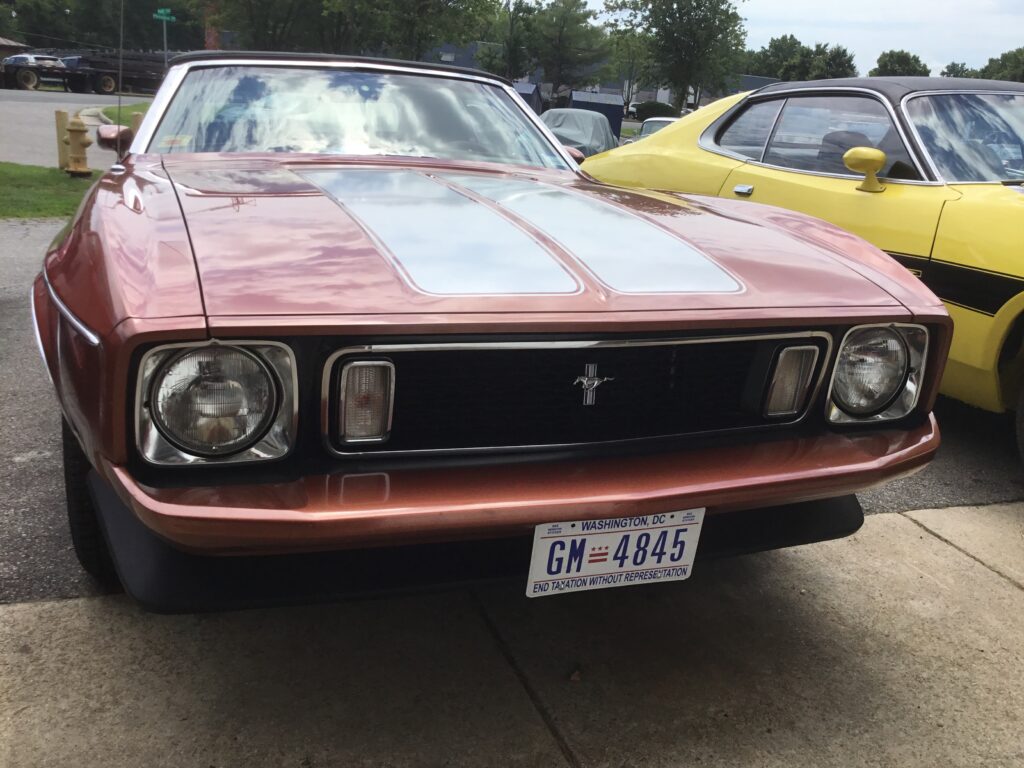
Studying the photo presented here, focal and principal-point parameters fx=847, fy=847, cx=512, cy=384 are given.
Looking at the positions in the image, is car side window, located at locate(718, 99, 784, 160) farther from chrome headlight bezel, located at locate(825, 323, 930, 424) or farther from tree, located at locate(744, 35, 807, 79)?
tree, located at locate(744, 35, 807, 79)

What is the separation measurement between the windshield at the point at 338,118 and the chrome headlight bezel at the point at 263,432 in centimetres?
139

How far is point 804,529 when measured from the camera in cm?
187

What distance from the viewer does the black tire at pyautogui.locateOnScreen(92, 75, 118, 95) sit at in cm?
3016

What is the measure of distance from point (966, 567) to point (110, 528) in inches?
92.4

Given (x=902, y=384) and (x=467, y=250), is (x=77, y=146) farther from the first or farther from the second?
(x=902, y=384)

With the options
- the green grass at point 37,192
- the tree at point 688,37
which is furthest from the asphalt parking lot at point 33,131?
the tree at point 688,37

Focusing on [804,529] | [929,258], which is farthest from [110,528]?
[929,258]

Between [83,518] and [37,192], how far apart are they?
7676 millimetres

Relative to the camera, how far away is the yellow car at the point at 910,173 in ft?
9.73

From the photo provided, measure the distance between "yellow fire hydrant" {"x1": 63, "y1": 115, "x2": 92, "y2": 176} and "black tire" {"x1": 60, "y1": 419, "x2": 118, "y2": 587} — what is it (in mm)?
8696

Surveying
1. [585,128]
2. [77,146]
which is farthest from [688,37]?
[77,146]

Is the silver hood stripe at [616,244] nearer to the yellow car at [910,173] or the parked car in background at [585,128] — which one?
the yellow car at [910,173]

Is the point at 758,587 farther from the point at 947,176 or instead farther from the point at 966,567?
the point at 947,176

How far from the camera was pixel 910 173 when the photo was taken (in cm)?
349
